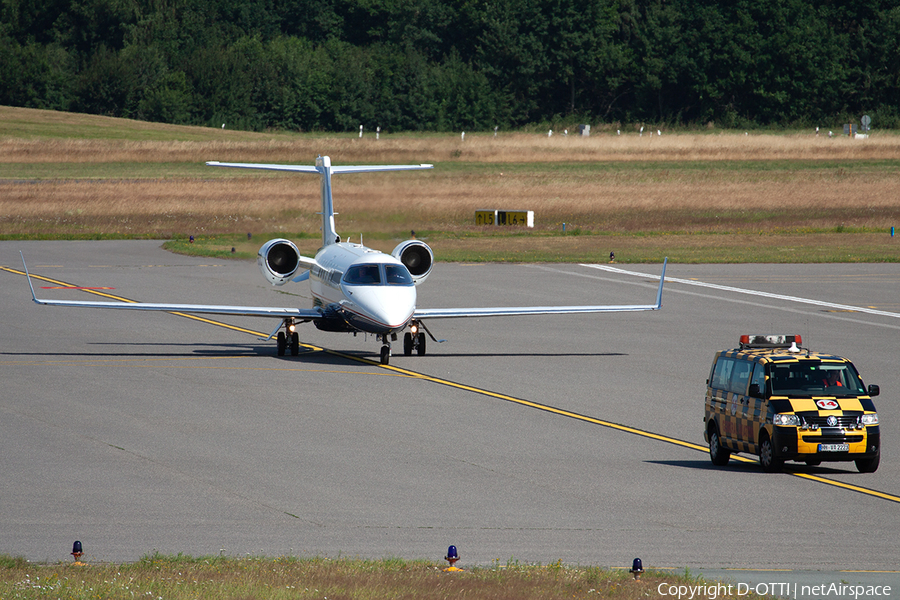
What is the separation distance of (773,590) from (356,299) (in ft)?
57.4

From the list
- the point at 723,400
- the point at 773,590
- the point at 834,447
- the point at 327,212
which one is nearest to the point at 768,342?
the point at 723,400

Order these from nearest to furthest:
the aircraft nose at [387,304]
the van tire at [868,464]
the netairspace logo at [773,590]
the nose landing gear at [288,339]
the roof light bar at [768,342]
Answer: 1. the netairspace logo at [773,590]
2. the van tire at [868,464]
3. the roof light bar at [768,342]
4. the aircraft nose at [387,304]
5. the nose landing gear at [288,339]

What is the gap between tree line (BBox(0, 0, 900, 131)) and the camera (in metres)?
135

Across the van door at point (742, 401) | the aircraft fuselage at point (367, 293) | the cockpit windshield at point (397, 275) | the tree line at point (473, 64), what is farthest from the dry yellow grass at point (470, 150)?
the van door at point (742, 401)

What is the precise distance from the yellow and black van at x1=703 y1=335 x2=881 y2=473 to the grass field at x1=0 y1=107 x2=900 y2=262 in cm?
2320

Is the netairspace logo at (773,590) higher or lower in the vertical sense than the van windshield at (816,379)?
lower

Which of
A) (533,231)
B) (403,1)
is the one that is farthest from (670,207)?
(403,1)

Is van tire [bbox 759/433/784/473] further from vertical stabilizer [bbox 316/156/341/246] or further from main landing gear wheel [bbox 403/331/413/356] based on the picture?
vertical stabilizer [bbox 316/156/341/246]

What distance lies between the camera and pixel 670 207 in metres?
72.1

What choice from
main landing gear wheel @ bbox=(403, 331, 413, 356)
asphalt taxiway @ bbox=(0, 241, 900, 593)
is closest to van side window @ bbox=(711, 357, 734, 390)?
asphalt taxiway @ bbox=(0, 241, 900, 593)

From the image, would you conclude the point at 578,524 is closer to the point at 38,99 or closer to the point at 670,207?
the point at 670,207

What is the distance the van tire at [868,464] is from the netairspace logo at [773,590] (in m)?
6.40

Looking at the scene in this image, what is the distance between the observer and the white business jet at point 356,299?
27.6m

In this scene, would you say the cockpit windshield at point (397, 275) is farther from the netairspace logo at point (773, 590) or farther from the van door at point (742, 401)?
the netairspace logo at point (773, 590)
